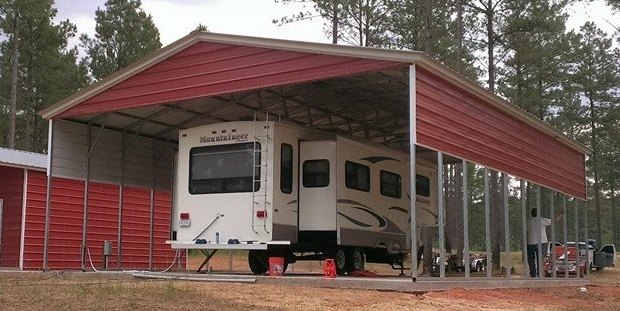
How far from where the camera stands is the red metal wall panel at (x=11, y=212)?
1970 cm

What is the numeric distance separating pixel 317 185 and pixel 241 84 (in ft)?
8.17

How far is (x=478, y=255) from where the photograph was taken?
971 inches

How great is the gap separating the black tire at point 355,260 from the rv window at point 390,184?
1.54 metres

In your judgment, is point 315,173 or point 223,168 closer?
point 223,168

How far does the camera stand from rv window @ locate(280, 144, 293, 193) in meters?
A: 14.2

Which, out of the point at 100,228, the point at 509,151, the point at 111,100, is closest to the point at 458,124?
the point at 509,151

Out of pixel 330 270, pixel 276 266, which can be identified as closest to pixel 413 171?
pixel 330 270

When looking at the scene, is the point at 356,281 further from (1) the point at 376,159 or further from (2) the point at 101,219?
(2) the point at 101,219

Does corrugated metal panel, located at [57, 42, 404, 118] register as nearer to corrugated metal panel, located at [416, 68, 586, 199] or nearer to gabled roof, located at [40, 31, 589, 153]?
gabled roof, located at [40, 31, 589, 153]

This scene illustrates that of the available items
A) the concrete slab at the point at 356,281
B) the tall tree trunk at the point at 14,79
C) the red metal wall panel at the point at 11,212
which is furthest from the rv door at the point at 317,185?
the tall tree trunk at the point at 14,79

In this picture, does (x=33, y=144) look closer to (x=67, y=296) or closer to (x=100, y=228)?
(x=100, y=228)

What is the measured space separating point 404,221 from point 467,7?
1291 centimetres

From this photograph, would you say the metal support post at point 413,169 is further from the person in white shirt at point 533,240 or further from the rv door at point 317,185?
the person in white shirt at point 533,240

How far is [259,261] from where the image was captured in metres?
15.6
